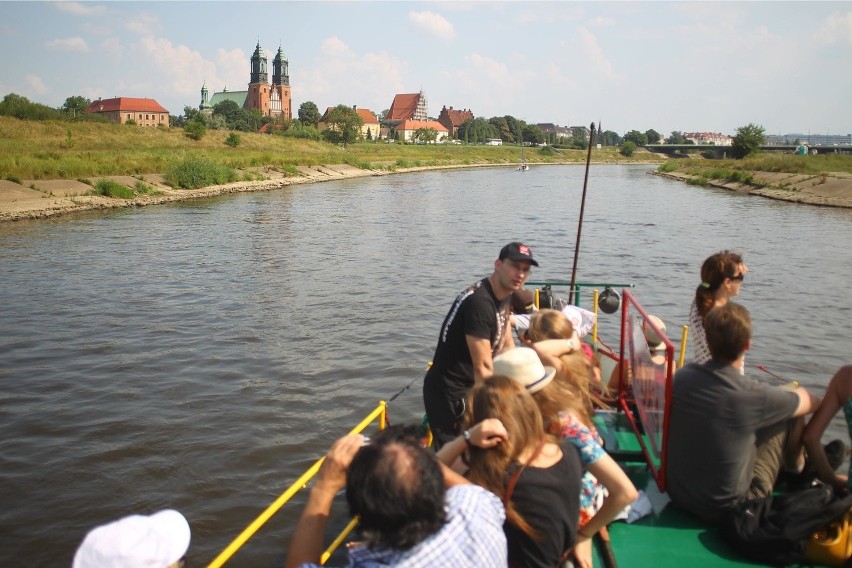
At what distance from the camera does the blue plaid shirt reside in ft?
7.97

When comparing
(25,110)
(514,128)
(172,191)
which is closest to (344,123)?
(25,110)

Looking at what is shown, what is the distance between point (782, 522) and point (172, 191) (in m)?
45.3

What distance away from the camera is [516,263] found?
4684 millimetres

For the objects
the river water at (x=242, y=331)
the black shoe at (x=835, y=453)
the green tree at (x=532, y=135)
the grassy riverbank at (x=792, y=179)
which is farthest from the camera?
the green tree at (x=532, y=135)

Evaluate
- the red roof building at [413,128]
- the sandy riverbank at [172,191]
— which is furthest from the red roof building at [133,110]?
the sandy riverbank at [172,191]

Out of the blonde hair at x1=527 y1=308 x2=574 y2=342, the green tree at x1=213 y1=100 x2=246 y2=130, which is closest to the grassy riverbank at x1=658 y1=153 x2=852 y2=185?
the blonde hair at x1=527 y1=308 x2=574 y2=342

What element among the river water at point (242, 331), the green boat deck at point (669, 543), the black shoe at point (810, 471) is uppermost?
the black shoe at point (810, 471)

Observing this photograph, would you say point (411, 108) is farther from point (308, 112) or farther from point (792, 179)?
point (792, 179)

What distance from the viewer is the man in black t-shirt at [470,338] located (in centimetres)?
466

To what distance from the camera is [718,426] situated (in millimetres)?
3967

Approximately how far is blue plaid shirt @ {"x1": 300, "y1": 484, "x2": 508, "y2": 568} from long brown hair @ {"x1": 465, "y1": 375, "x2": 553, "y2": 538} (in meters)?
0.29

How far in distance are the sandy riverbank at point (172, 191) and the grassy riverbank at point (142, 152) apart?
123 centimetres

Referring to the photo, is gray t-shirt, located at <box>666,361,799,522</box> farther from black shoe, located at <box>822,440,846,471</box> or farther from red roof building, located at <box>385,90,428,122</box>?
red roof building, located at <box>385,90,428,122</box>

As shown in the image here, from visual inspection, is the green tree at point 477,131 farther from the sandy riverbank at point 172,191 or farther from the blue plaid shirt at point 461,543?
the blue plaid shirt at point 461,543
